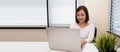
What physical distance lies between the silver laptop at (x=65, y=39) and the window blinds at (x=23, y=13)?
5.83 ft

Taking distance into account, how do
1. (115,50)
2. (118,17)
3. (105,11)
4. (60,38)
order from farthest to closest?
(105,11), (118,17), (60,38), (115,50)

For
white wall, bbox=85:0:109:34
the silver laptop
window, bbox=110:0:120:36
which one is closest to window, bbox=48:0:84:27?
white wall, bbox=85:0:109:34

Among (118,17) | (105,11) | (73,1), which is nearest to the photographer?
(118,17)

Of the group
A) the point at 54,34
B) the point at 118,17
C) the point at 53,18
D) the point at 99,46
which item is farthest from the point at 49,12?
the point at 99,46

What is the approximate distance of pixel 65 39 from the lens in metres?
1.56

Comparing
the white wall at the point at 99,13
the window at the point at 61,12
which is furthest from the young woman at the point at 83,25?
the window at the point at 61,12

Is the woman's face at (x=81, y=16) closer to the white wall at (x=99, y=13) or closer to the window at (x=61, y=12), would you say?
the white wall at (x=99, y=13)

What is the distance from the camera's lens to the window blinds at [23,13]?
3.36 meters

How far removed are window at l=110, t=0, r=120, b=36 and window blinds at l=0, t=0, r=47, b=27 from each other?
3.91 ft

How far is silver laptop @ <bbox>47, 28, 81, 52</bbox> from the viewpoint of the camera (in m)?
1.53

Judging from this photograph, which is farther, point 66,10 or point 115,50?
point 66,10

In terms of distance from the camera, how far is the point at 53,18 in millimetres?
3389

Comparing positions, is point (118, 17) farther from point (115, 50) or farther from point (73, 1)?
point (115, 50)

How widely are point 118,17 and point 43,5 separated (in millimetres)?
1366
